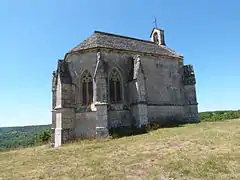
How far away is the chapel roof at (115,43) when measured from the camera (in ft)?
62.6

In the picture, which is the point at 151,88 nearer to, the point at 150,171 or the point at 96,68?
the point at 96,68

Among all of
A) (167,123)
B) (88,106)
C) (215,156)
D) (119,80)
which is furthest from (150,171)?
(167,123)

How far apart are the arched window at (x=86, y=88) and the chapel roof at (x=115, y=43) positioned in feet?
8.27

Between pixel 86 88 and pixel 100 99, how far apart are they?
7.86 ft

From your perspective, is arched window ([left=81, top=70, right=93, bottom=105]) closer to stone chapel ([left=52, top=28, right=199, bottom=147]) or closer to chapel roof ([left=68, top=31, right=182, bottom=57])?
stone chapel ([left=52, top=28, right=199, bottom=147])

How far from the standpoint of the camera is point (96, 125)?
16203 mm

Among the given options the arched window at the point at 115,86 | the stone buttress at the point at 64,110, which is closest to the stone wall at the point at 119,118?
the arched window at the point at 115,86

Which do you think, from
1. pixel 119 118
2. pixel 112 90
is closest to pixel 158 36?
pixel 112 90

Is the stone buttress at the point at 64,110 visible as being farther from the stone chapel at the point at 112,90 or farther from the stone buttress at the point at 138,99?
the stone buttress at the point at 138,99

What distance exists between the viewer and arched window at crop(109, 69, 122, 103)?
725 inches

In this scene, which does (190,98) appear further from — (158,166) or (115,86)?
(158,166)

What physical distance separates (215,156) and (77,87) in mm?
13204

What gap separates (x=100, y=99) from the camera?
54.2ft

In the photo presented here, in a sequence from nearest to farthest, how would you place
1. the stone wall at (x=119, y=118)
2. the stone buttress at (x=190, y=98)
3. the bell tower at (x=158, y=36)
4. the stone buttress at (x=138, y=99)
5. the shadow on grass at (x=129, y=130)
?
1. the shadow on grass at (x=129, y=130)
2. the stone buttress at (x=138, y=99)
3. the stone wall at (x=119, y=118)
4. the stone buttress at (x=190, y=98)
5. the bell tower at (x=158, y=36)
